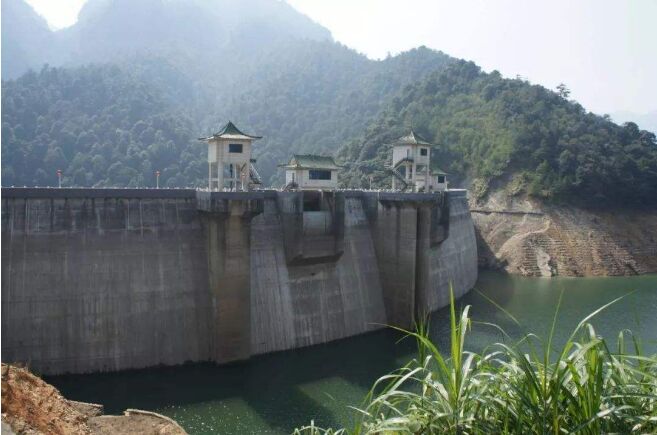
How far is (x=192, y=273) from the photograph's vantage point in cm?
2269

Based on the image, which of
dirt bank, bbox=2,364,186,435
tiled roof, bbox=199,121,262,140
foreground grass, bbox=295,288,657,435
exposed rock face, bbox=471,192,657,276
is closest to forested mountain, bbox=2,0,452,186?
exposed rock face, bbox=471,192,657,276

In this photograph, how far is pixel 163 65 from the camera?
147000 millimetres

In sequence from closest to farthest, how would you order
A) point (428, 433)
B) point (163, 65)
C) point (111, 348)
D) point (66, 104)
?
point (428, 433)
point (111, 348)
point (66, 104)
point (163, 65)

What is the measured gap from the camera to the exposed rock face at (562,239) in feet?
155

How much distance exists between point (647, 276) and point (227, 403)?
1703 inches

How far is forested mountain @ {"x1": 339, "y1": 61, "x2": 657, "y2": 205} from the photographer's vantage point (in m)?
53.1

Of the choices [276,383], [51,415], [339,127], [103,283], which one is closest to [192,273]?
[103,283]

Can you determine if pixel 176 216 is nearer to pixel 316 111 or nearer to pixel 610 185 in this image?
pixel 610 185

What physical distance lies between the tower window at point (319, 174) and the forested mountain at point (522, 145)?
3077 centimetres

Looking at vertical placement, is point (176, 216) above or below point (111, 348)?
above

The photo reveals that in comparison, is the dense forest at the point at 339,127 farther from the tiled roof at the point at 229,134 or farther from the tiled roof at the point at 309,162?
the tiled roof at the point at 229,134

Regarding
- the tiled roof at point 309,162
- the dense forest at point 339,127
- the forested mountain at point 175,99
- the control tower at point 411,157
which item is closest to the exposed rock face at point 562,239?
the dense forest at point 339,127

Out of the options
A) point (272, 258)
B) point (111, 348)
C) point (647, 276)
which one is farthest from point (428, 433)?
point (647, 276)

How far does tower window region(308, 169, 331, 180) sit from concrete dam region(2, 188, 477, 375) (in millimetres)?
1949
